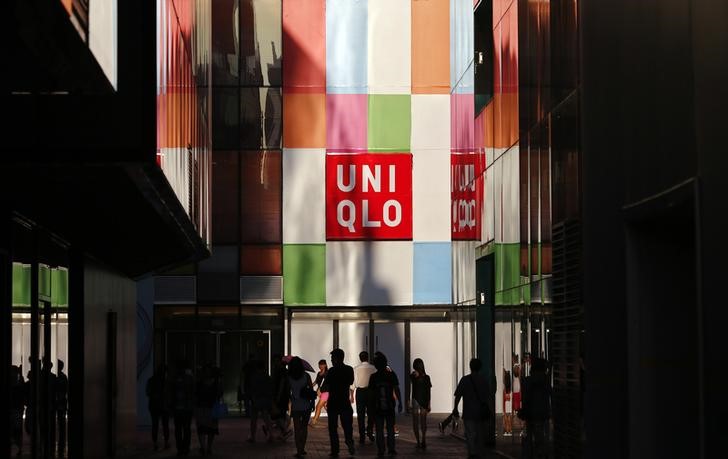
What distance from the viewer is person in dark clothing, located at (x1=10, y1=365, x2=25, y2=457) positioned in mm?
16219

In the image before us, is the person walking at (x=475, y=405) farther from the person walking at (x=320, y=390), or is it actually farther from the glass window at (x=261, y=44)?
the glass window at (x=261, y=44)

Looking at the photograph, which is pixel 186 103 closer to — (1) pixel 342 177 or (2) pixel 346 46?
(1) pixel 342 177

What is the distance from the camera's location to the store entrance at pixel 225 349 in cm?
4131

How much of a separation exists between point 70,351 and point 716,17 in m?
14.9

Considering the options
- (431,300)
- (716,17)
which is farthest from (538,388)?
(431,300)

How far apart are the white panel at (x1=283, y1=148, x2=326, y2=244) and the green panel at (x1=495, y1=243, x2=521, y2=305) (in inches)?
597

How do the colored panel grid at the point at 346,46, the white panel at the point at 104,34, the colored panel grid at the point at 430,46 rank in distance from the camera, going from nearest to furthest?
1. the white panel at the point at 104,34
2. the colored panel grid at the point at 346,46
3. the colored panel grid at the point at 430,46

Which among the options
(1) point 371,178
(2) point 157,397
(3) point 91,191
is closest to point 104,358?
(2) point 157,397

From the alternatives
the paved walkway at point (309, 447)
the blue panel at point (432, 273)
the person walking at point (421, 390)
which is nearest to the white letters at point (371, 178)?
the blue panel at point (432, 273)

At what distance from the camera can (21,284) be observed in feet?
56.3

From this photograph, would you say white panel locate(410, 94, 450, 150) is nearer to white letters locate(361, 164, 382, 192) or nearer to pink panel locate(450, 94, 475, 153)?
white letters locate(361, 164, 382, 192)

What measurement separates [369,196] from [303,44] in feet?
15.1

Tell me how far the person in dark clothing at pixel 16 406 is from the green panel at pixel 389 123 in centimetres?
2517

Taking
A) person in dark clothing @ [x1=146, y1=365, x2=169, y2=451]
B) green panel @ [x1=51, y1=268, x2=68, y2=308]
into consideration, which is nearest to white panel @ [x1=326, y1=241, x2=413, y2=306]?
person in dark clothing @ [x1=146, y1=365, x2=169, y2=451]
